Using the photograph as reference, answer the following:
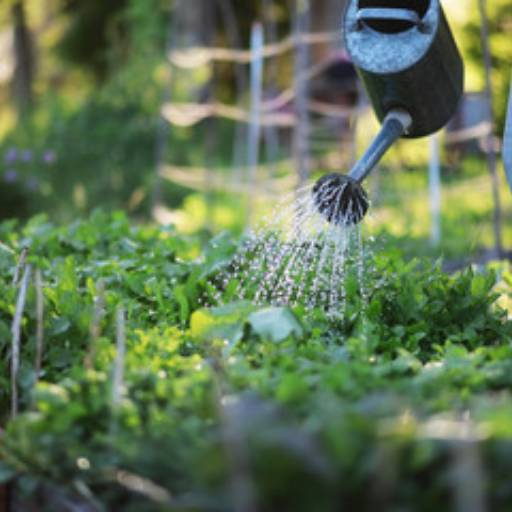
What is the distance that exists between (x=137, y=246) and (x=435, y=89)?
135 centimetres

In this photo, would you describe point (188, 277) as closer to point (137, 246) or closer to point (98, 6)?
point (137, 246)

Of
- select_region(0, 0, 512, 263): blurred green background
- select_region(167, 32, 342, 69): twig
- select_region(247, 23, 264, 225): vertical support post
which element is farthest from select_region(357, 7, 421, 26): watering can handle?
select_region(247, 23, 264, 225): vertical support post

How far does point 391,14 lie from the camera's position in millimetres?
2658

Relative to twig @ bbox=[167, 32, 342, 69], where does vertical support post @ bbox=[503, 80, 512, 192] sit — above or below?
below

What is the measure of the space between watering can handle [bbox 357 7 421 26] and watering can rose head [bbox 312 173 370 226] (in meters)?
0.47

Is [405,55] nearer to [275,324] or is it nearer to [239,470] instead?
[275,324]

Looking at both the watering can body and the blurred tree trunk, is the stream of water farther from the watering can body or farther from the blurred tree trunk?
the blurred tree trunk

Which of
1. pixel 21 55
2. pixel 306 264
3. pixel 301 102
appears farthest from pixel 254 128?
pixel 21 55

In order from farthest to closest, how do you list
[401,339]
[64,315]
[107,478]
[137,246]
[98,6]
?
[98,6] < [137,246] < [401,339] < [64,315] < [107,478]

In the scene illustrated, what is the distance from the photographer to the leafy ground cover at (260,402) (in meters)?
1.39

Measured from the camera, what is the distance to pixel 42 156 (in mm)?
8828

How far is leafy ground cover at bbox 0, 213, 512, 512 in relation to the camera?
1386 mm

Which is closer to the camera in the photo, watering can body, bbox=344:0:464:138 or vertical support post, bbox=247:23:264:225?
watering can body, bbox=344:0:464:138

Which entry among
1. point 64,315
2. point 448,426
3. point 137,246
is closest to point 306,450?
point 448,426
